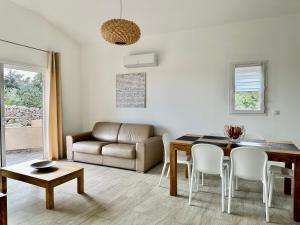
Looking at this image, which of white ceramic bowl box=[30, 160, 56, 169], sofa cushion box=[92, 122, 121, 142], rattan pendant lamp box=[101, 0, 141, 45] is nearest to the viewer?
rattan pendant lamp box=[101, 0, 141, 45]

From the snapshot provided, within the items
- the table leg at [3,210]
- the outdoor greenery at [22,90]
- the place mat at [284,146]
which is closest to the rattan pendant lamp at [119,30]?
the table leg at [3,210]

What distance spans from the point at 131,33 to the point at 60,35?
332 centimetres

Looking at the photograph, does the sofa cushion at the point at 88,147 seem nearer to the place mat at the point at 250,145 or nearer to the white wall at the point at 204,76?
the white wall at the point at 204,76

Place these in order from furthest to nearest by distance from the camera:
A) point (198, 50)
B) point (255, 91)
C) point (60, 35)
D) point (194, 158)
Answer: point (60, 35) < point (198, 50) < point (255, 91) < point (194, 158)

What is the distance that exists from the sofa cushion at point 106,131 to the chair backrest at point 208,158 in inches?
103

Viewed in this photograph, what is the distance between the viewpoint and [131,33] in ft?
8.63

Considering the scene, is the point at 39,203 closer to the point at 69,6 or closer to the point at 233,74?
the point at 69,6

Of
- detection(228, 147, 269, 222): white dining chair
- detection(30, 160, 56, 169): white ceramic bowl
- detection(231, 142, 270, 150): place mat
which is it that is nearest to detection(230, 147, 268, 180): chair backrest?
detection(228, 147, 269, 222): white dining chair

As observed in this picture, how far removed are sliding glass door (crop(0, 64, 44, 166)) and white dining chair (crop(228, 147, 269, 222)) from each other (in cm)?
408

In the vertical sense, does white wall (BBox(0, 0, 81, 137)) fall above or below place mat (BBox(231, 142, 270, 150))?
above

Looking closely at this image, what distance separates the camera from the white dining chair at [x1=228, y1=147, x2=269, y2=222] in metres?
2.43

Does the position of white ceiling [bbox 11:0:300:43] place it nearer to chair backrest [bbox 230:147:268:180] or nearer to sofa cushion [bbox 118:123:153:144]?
sofa cushion [bbox 118:123:153:144]

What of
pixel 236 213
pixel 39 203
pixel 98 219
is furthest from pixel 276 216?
pixel 39 203

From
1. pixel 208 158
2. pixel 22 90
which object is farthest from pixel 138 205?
pixel 22 90
